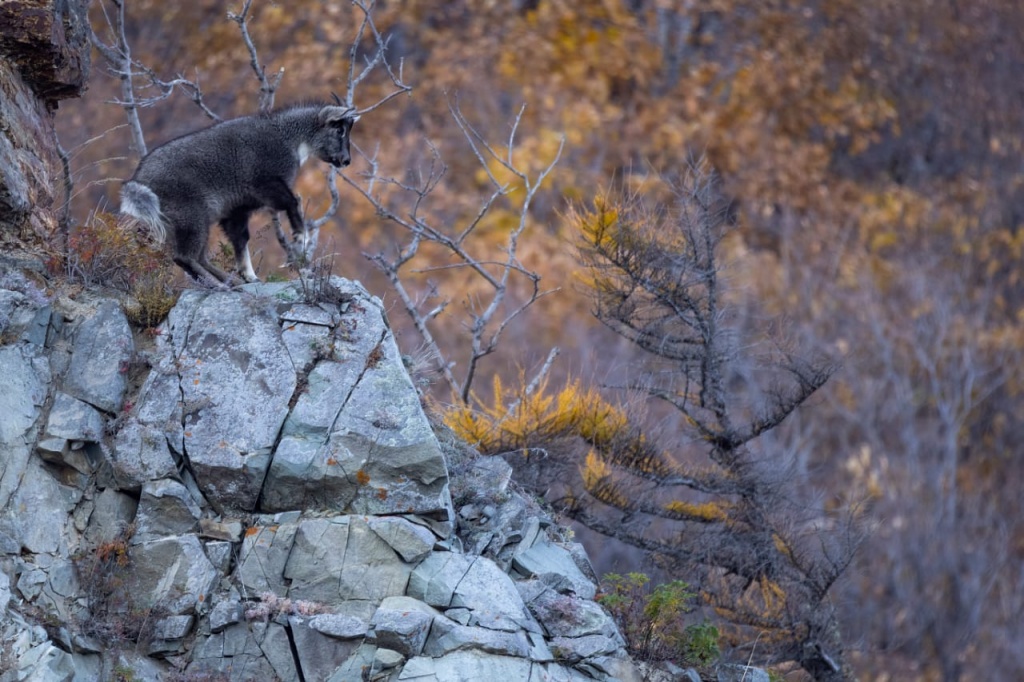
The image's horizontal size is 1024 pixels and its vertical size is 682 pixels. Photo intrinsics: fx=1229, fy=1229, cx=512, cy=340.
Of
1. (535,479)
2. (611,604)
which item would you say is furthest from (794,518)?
(611,604)

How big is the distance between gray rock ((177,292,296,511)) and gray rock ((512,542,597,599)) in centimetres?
180

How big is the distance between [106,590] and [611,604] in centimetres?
325

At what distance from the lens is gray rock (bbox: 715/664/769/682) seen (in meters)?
8.19

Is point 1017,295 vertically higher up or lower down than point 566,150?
lower down

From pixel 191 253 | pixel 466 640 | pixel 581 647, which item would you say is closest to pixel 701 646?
pixel 581 647

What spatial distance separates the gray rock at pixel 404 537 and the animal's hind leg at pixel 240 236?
8.48 ft

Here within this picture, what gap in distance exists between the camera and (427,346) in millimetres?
9727

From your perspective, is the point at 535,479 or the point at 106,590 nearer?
the point at 106,590

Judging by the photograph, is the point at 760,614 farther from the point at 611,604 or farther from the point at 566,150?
the point at 566,150

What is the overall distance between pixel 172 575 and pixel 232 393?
1.22 metres

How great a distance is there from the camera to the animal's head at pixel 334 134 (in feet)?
31.3

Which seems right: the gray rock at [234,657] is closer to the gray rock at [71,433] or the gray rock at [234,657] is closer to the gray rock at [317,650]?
the gray rock at [317,650]

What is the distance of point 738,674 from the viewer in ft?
27.0

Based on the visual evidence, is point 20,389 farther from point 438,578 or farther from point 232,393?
point 438,578
